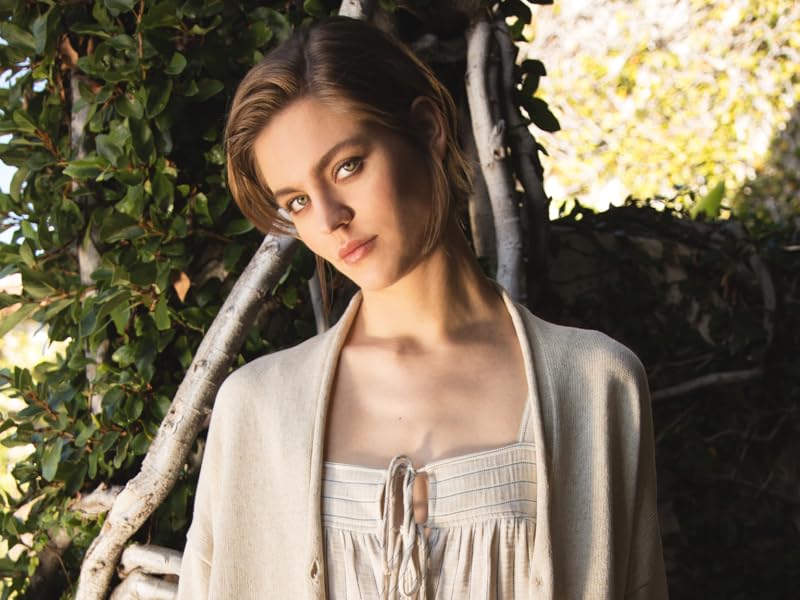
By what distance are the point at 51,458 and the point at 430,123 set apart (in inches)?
39.0

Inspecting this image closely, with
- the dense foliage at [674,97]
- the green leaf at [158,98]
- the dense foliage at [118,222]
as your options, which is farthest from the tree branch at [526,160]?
the dense foliage at [674,97]

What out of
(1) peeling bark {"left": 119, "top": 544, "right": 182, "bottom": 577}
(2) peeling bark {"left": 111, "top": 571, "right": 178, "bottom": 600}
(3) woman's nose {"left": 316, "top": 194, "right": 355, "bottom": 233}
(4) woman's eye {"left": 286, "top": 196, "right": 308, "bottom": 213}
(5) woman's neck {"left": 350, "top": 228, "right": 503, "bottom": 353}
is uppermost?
(4) woman's eye {"left": 286, "top": 196, "right": 308, "bottom": 213}

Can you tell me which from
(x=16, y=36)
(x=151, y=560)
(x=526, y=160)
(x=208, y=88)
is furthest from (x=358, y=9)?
(x=151, y=560)

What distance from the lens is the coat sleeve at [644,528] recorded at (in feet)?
4.32

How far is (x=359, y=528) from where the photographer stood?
123 centimetres

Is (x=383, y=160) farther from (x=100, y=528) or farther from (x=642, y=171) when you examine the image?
(x=642, y=171)

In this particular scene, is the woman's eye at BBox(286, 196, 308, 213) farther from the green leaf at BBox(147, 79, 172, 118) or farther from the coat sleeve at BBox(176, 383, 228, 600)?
the green leaf at BBox(147, 79, 172, 118)

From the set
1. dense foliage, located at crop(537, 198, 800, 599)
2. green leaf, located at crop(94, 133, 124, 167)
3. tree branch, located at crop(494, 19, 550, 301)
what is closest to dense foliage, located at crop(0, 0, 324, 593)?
green leaf, located at crop(94, 133, 124, 167)

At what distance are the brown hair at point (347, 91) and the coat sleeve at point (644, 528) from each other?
1.29ft

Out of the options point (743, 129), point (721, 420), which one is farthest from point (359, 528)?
point (743, 129)

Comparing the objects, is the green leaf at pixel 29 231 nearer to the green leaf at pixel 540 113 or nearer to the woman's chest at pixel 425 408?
the woman's chest at pixel 425 408

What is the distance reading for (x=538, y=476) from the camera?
1.21 m

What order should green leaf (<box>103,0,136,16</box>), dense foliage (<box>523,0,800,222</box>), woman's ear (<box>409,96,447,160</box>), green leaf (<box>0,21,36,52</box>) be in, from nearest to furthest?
1. woman's ear (<box>409,96,447,160</box>)
2. green leaf (<box>103,0,136,16</box>)
3. green leaf (<box>0,21,36,52</box>)
4. dense foliage (<box>523,0,800,222</box>)

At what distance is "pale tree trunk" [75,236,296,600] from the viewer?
5.31ft
